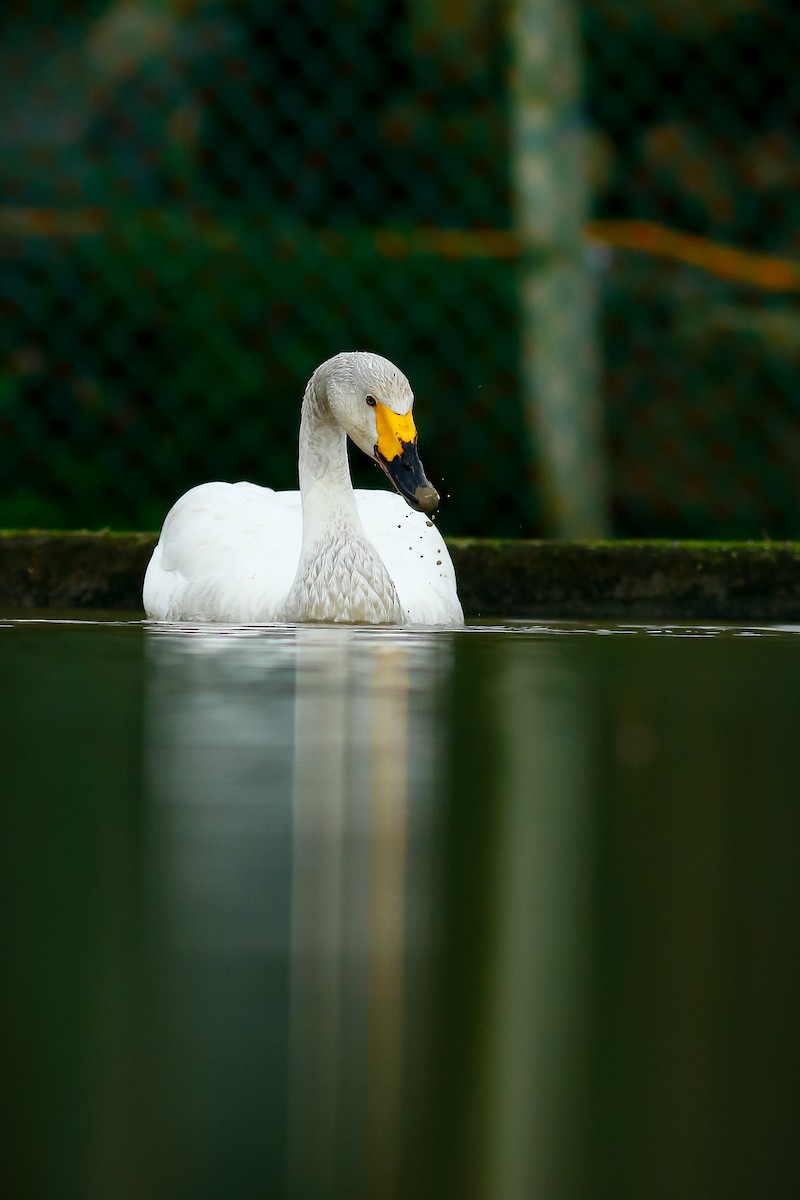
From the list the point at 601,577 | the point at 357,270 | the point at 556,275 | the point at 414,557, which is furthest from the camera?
the point at 357,270

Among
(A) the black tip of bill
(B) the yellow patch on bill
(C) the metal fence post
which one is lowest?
(A) the black tip of bill

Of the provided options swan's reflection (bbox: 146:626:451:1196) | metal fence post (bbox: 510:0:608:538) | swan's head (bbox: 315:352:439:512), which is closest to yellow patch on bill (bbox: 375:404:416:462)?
swan's head (bbox: 315:352:439:512)

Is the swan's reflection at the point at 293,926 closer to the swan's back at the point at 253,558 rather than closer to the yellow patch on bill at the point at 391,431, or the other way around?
the swan's back at the point at 253,558

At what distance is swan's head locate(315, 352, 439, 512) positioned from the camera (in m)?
3.25

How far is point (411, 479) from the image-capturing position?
10.6ft

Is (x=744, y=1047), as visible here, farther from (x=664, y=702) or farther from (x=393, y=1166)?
(x=664, y=702)

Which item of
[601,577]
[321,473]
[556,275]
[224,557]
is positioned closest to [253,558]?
[224,557]

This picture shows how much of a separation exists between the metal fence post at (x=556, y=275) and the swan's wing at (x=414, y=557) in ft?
1.73

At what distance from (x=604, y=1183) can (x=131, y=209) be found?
483 centimetres

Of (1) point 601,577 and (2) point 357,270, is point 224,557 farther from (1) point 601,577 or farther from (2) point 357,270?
(2) point 357,270

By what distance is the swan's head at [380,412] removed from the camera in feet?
10.7

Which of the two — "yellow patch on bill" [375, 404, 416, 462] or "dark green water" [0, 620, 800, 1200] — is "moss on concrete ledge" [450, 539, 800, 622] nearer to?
"yellow patch on bill" [375, 404, 416, 462]

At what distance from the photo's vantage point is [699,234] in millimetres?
5863

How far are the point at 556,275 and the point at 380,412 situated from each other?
110 centimetres
